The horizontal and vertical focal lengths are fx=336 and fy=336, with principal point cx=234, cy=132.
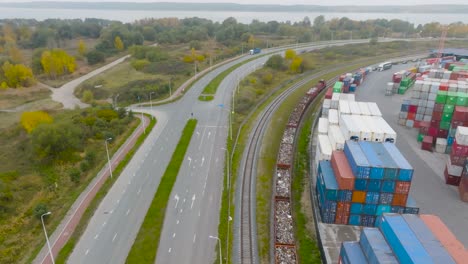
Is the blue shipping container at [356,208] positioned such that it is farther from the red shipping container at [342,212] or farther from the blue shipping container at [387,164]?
the blue shipping container at [387,164]

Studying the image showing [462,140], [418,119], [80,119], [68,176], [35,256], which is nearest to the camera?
[35,256]

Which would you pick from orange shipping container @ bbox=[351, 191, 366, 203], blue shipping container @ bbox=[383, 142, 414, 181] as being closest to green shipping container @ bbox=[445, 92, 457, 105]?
blue shipping container @ bbox=[383, 142, 414, 181]

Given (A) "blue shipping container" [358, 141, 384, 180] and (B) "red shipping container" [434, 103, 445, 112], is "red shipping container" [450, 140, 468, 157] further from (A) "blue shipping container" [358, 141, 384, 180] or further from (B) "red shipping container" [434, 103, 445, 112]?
(B) "red shipping container" [434, 103, 445, 112]

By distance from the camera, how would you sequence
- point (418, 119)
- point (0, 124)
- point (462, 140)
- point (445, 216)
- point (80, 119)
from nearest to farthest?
point (445, 216)
point (462, 140)
point (418, 119)
point (80, 119)
point (0, 124)

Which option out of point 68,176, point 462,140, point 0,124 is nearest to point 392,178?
point 462,140

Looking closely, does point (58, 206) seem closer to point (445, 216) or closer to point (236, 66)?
point (445, 216)

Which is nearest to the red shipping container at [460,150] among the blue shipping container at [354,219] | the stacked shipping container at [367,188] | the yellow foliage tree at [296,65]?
the stacked shipping container at [367,188]
